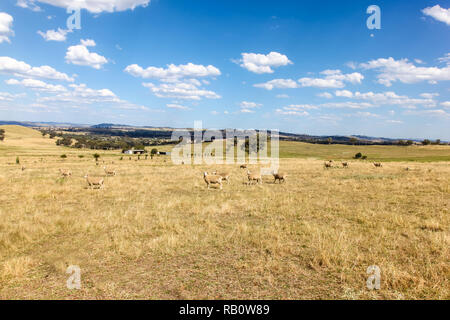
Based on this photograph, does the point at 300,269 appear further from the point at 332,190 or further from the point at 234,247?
the point at 332,190

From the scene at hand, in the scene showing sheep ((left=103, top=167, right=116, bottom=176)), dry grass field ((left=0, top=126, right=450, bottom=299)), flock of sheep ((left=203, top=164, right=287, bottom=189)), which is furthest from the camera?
sheep ((left=103, top=167, right=116, bottom=176))

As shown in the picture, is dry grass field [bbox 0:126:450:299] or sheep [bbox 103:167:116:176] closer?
dry grass field [bbox 0:126:450:299]

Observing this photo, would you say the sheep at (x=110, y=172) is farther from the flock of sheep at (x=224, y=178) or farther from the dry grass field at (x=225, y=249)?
the dry grass field at (x=225, y=249)

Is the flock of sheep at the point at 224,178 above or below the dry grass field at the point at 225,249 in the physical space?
above

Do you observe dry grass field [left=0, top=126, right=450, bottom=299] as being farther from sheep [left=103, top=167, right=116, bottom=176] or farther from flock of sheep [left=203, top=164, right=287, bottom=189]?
sheep [left=103, top=167, right=116, bottom=176]

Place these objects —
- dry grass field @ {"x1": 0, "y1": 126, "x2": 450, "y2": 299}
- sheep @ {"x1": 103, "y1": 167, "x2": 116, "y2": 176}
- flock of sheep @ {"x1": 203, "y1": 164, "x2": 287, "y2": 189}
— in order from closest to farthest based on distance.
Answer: dry grass field @ {"x1": 0, "y1": 126, "x2": 450, "y2": 299}, flock of sheep @ {"x1": 203, "y1": 164, "x2": 287, "y2": 189}, sheep @ {"x1": 103, "y1": 167, "x2": 116, "y2": 176}

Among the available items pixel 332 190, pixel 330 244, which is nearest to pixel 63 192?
pixel 330 244

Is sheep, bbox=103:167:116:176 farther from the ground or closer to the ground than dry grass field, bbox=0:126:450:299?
farther from the ground

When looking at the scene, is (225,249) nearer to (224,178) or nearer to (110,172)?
(224,178)

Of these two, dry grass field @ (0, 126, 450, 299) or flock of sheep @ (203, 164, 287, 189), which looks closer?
dry grass field @ (0, 126, 450, 299)

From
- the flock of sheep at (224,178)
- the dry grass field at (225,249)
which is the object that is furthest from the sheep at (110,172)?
the dry grass field at (225,249)

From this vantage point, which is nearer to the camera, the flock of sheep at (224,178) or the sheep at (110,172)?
the flock of sheep at (224,178)

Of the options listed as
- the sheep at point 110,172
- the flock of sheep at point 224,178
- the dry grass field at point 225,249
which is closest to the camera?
the dry grass field at point 225,249

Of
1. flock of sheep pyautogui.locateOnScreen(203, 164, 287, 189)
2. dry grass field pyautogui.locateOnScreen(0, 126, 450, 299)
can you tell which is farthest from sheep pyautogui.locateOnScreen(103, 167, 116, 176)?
dry grass field pyautogui.locateOnScreen(0, 126, 450, 299)
